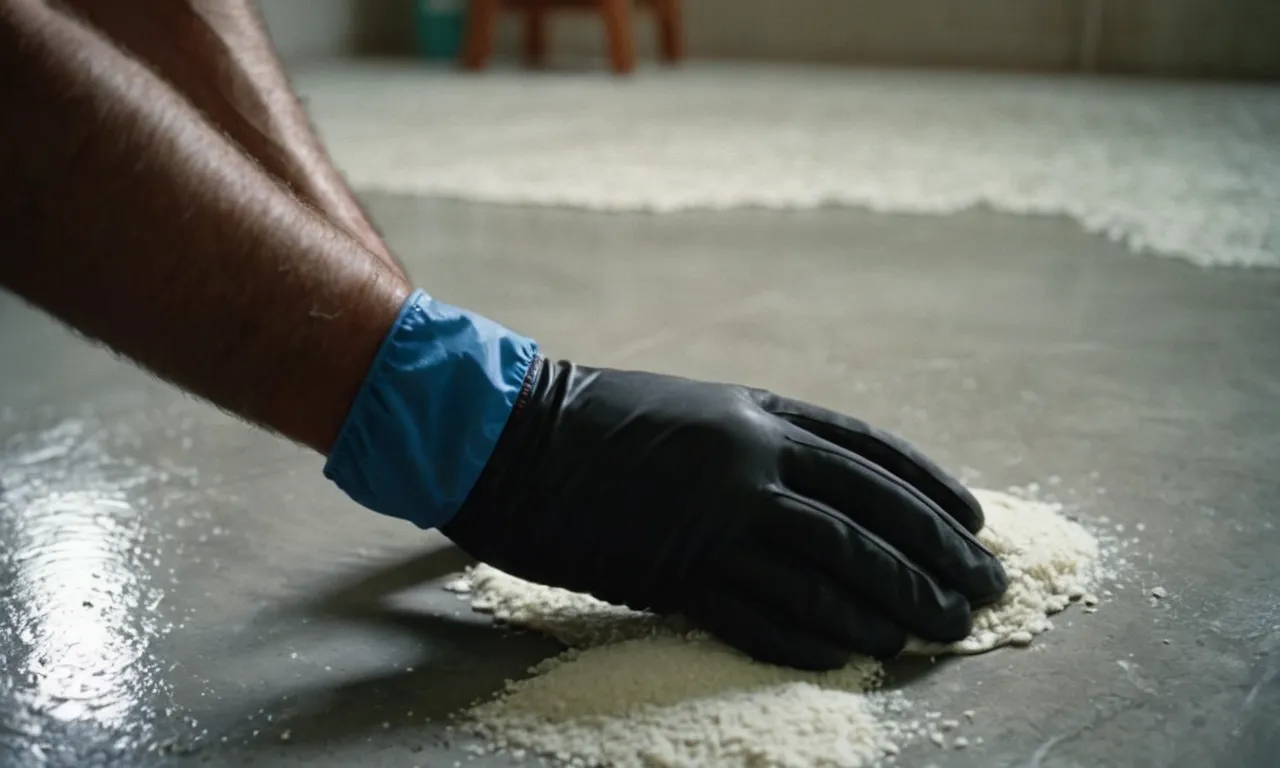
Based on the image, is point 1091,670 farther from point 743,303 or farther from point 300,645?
point 743,303

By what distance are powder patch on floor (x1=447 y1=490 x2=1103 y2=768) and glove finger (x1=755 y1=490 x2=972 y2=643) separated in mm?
32

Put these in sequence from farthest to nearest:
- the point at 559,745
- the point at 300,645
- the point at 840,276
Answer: the point at 840,276 < the point at 300,645 < the point at 559,745

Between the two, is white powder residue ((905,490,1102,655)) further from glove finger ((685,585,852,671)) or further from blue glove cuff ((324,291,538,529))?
blue glove cuff ((324,291,538,529))

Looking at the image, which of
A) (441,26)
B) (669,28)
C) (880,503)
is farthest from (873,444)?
(441,26)

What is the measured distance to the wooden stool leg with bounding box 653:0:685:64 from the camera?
4445 millimetres

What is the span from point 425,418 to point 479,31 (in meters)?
3.87

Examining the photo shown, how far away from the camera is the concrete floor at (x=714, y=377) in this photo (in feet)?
2.19

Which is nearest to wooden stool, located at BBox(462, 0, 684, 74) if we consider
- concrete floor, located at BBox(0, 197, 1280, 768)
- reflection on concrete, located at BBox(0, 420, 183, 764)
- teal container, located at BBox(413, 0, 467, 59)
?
teal container, located at BBox(413, 0, 467, 59)

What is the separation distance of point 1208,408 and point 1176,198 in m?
1.03

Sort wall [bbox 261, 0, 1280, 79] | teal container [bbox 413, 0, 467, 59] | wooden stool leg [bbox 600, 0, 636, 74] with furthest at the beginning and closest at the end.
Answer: teal container [bbox 413, 0, 467, 59]
wooden stool leg [bbox 600, 0, 636, 74]
wall [bbox 261, 0, 1280, 79]

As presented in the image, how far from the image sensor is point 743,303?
4.97ft

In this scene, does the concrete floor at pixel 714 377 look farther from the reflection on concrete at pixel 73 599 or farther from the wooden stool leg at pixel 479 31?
the wooden stool leg at pixel 479 31

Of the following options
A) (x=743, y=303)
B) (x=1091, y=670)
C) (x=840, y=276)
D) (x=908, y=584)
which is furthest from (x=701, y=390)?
(x=840, y=276)

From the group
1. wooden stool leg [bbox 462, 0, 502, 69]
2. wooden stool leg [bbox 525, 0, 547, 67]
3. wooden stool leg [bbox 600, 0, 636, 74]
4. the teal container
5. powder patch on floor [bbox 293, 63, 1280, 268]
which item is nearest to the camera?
powder patch on floor [bbox 293, 63, 1280, 268]
